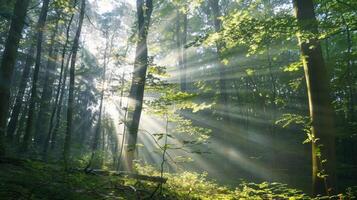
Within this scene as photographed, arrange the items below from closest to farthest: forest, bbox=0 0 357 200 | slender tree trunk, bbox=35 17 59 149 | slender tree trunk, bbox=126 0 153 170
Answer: forest, bbox=0 0 357 200 < slender tree trunk, bbox=126 0 153 170 < slender tree trunk, bbox=35 17 59 149

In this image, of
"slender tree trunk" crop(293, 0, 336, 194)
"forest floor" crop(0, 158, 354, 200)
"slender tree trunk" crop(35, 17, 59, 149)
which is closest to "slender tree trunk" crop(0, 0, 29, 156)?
"forest floor" crop(0, 158, 354, 200)

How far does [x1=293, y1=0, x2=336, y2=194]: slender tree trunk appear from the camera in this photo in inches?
283

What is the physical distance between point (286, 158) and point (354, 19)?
1939 centimetres

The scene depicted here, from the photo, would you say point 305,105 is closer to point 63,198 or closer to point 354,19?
point 354,19

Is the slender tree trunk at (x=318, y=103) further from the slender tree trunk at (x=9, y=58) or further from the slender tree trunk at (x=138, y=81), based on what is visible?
the slender tree trunk at (x=9, y=58)

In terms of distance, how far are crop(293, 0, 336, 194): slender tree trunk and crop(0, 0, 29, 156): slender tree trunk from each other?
8.20 meters

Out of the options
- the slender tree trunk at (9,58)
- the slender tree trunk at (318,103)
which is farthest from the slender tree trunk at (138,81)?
the slender tree trunk at (318,103)

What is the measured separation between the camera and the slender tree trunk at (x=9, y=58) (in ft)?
30.9

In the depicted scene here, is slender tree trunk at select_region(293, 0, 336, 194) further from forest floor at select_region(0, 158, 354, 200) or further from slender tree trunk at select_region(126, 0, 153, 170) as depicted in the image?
slender tree trunk at select_region(126, 0, 153, 170)

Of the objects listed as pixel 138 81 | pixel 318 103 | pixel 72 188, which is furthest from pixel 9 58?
pixel 318 103

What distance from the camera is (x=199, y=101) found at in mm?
28219

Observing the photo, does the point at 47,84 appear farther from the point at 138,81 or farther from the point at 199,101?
the point at 138,81

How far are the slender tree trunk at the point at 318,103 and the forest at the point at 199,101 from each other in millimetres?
26

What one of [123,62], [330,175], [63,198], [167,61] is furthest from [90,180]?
[167,61]
